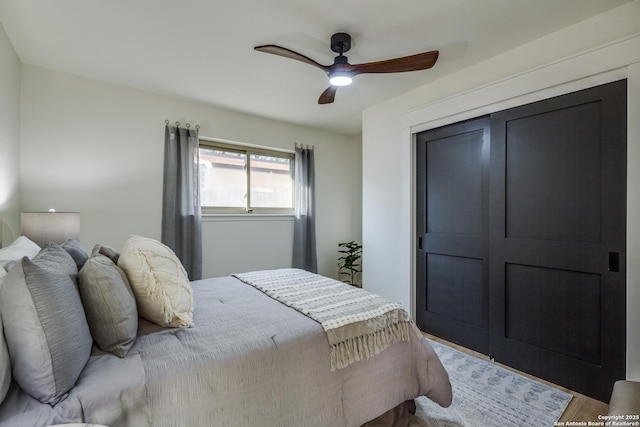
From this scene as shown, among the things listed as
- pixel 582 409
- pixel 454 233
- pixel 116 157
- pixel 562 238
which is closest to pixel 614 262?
pixel 562 238

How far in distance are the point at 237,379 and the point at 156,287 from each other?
0.62 meters

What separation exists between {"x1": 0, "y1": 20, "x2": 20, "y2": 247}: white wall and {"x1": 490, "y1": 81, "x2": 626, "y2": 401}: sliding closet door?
3734mm

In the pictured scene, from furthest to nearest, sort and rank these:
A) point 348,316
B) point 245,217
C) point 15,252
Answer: point 245,217 → point 348,316 → point 15,252

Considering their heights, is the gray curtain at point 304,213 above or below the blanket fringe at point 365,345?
above

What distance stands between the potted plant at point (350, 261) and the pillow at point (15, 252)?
3472 millimetres

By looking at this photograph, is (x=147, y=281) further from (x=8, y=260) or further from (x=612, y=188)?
(x=612, y=188)

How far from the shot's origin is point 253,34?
2.07m

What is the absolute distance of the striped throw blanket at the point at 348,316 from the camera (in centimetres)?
140

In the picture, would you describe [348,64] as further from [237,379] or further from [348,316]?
[237,379]

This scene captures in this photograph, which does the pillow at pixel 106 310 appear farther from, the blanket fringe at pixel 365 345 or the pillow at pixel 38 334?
the blanket fringe at pixel 365 345

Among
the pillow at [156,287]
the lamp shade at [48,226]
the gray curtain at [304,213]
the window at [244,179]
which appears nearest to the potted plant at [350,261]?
the gray curtain at [304,213]

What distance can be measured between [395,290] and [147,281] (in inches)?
99.9

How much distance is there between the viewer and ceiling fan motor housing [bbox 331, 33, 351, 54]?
203cm

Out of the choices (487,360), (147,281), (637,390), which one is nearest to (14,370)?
(147,281)
